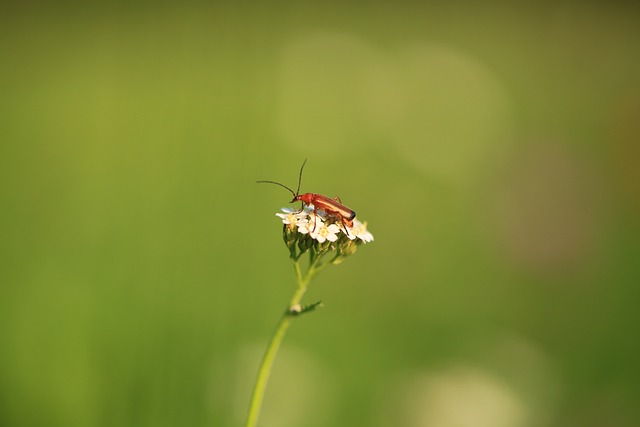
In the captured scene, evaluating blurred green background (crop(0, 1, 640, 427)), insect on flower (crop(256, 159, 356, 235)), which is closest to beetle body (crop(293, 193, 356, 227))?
insect on flower (crop(256, 159, 356, 235))

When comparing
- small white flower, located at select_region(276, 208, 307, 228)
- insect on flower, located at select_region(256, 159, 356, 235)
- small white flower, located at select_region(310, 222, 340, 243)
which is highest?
insect on flower, located at select_region(256, 159, 356, 235)

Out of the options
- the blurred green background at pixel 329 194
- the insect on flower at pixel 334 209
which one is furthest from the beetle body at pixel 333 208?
the blurred green background at pixel 329 194

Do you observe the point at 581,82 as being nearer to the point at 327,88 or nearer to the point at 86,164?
the point at 327,88

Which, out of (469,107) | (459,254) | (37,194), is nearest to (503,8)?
(469,107)

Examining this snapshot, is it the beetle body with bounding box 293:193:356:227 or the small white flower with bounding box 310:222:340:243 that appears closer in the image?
the small white flower with bounding box 310:222:340:243

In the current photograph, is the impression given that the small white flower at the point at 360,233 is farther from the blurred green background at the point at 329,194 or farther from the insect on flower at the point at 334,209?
the blurred green background at the point at 329,194

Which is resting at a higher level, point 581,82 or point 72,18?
point 581,82

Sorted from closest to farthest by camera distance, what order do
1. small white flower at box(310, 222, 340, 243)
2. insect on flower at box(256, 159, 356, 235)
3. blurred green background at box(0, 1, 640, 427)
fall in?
small white flower at box(310, 222, 340, 243), insect on flower at box(256, 159, 356, 235), blurred green background at box(0, 1, 640, 427)

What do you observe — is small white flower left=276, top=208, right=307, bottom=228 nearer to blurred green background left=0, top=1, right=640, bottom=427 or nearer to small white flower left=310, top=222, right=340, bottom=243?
small white flower left=310, top=222, right=340, bottom=243
